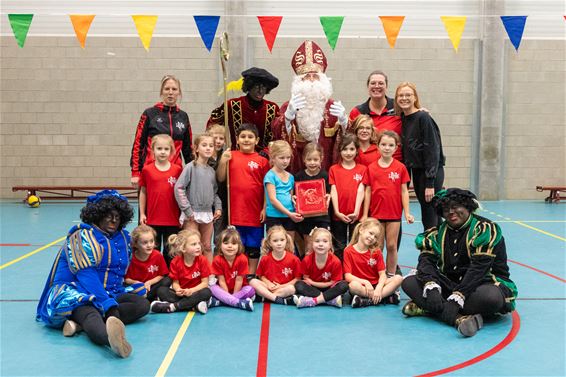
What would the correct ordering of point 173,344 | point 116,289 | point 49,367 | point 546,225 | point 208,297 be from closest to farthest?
1. point 49,367
2. point 173,344
3. point 116,289
4. point 208,297
5. point 546,225

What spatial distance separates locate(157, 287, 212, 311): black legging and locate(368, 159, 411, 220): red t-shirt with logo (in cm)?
167

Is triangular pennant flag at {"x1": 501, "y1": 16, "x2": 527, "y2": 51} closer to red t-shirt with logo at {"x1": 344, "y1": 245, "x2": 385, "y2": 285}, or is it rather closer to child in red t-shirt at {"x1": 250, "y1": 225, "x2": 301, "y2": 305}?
red t-shirt with logo at {"x1": 344, "y1": 245, "x2": 385, "y2": 285}

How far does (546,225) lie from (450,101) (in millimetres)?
3938

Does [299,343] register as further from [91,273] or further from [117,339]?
[91,273]

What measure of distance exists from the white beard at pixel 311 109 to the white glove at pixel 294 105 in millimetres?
60

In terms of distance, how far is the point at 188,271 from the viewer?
15.3 feet

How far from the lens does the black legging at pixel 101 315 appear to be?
3721 millimetres

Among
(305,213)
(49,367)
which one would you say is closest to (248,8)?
(305,213)

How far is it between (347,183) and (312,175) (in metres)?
0.32

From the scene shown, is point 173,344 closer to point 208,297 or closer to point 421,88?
point 208,297

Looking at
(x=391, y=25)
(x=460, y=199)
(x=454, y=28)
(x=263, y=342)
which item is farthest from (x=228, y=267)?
(x=454, y=28)

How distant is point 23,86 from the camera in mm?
11469

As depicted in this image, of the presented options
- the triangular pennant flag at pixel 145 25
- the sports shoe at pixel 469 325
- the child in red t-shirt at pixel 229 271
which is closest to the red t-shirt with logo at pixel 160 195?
the child in red t-shirt at pixel 229 271

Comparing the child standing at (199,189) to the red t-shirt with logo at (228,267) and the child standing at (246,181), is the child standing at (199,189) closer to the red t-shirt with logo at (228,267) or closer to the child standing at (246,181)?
the child standing at (246,181)
